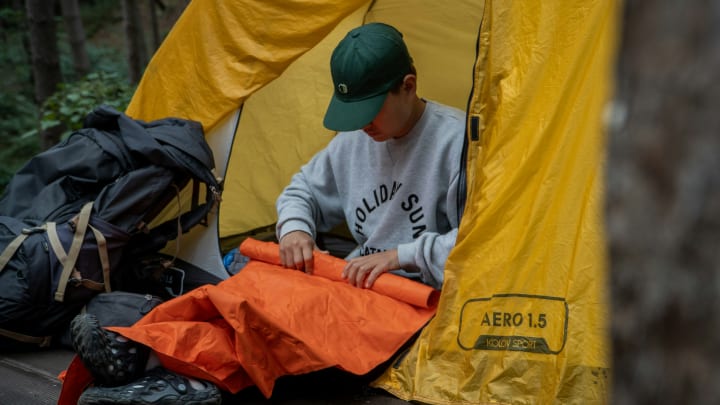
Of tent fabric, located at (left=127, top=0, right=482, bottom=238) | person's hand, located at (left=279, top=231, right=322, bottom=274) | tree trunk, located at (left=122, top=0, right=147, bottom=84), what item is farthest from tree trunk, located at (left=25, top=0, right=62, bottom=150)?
person's hand, located at (left=279, top=231, right=322, bottom=274)

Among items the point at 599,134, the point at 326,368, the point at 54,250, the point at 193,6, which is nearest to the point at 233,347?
the point at 326,368

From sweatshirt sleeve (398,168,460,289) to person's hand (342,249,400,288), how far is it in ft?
0.09

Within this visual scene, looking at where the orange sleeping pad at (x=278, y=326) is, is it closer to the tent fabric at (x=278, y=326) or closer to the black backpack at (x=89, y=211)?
the tent fabric at (x=278, y=326)

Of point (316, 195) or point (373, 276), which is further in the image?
point (316, 195)

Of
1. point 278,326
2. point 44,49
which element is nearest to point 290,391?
point 278,326

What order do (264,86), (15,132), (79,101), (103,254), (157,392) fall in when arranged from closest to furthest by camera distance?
(157,392), (103,254), (264,86), (79,101), (15,132)

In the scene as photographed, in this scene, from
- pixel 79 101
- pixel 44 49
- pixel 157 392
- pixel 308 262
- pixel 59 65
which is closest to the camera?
pixel 157 392

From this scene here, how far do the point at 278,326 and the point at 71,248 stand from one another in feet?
3.07

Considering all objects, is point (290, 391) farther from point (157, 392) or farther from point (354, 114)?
point (354, 114)

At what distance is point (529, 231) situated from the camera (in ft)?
6.72

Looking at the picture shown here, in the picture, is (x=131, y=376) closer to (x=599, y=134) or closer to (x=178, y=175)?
(x=178, y=175)

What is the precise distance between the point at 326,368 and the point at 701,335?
5.49 ft

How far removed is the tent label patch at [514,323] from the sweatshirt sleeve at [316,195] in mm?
772

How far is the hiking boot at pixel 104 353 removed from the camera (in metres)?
1.96
